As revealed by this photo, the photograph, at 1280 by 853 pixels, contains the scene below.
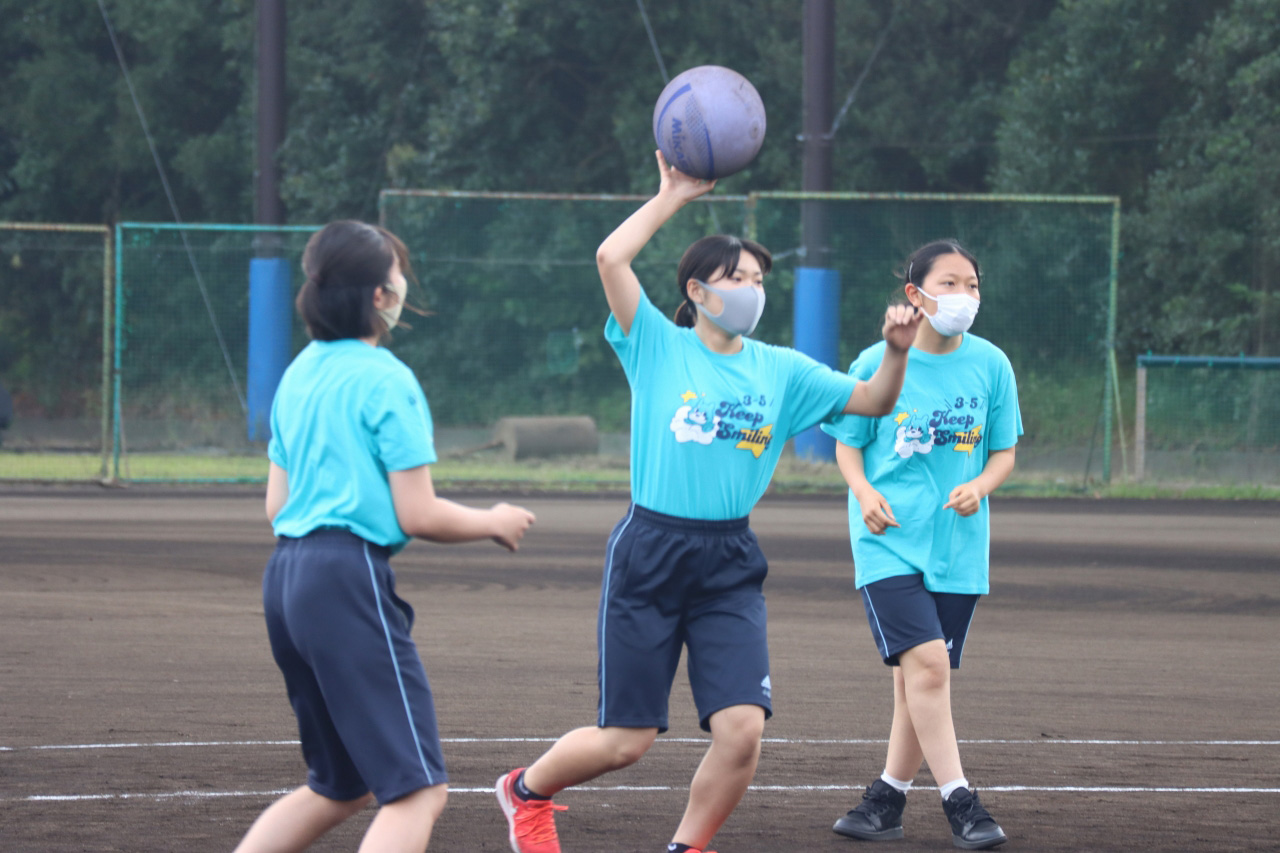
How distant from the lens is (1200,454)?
17.9 metres

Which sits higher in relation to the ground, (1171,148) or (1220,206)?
(1171,148)

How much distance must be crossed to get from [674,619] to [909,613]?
0.99m

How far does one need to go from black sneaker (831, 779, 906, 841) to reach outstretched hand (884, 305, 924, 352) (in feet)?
5.14

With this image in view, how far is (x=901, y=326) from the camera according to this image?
437 centimetres

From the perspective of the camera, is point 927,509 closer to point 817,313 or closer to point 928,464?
point 928,464

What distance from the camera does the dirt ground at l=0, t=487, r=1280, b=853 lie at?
16.7 feet

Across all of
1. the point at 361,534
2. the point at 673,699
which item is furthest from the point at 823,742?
the point at 361,534

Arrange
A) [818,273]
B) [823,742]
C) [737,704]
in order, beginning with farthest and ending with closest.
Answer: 1. [818,273]
2. [823,742]
3. [737,704]

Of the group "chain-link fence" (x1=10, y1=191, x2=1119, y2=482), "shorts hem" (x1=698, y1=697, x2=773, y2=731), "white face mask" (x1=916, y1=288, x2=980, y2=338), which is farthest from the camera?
"chain-link fence" (x1=10, y1=191, x2=1119, y2=482)

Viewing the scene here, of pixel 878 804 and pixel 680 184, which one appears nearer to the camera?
pixel 680 184

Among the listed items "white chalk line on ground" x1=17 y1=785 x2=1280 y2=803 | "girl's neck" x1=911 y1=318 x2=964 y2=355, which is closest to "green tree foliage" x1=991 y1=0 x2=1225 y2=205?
"white chalk line on ground" x1=17 y1=785 x2=1280 y2=803

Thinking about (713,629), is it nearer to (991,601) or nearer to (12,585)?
(991,601)

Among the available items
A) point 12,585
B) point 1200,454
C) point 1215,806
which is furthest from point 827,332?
point 1215,806

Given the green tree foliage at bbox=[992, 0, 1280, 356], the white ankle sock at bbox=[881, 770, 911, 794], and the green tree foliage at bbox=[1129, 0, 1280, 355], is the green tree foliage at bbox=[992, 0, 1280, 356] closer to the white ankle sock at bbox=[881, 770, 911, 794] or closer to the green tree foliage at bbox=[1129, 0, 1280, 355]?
the green tree foliage at bbox=[1129, 0, 1280, 355]
